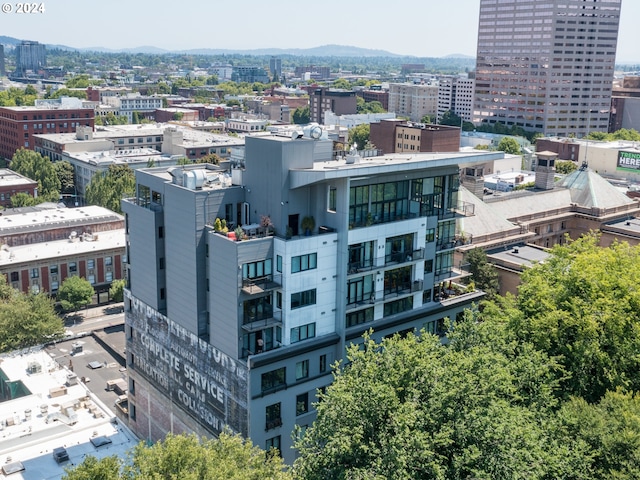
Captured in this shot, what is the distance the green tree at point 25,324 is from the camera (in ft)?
252

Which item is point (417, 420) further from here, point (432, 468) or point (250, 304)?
point (250, 304)

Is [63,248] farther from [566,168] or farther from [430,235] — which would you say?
[566,168]

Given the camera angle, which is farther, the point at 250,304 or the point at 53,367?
the point at 53,367

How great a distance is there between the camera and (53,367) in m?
73.1

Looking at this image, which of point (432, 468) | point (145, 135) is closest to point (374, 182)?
point (432, 468)

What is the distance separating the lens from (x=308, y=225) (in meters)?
48.7

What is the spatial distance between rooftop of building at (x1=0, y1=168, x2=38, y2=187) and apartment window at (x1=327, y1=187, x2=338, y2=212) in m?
113

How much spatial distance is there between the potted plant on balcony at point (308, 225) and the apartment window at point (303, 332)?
652 cm

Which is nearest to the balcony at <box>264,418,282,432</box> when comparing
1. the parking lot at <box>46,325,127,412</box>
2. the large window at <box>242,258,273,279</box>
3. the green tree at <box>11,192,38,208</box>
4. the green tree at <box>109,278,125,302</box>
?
the large window at <box>242,258,273,279</box>

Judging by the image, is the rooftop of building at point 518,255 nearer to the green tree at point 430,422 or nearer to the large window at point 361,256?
the large window at point 361,256

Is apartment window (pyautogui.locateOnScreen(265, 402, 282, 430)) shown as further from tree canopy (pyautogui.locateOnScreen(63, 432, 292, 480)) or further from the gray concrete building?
tree canopy (pyautogui.locateOnScreen(63, 432, 292, 480))

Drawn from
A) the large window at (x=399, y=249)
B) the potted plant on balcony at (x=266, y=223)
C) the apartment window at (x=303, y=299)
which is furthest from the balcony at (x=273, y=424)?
the large window at (x=399, y=249)

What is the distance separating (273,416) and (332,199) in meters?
15.9

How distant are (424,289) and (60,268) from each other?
62944 mm
